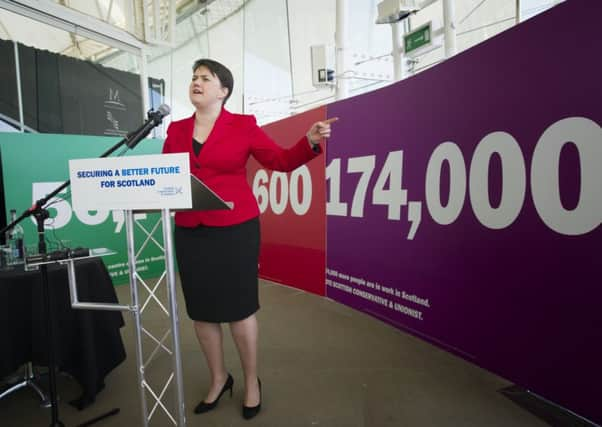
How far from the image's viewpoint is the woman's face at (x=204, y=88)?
1.43 metres

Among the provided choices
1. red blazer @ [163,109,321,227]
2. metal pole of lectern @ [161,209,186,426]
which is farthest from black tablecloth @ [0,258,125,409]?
metal pole of lectern @ [161,209,186,426]

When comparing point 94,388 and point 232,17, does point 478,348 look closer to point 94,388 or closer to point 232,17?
point 94,388

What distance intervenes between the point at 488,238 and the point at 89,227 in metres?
3.35

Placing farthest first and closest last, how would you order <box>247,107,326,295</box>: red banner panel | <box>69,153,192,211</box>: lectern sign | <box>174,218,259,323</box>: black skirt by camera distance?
<box>247,107,326,295</box>: red banner panel → <box>174,218,259,323</box>: black skirt → <box>69,153,192,211</box>: lectern sign

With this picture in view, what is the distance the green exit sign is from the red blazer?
10.5 ft

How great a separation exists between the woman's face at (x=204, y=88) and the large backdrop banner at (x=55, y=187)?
1.76m

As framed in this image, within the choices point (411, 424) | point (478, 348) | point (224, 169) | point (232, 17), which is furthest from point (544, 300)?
point (232, 17)

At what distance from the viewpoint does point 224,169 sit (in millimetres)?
1428

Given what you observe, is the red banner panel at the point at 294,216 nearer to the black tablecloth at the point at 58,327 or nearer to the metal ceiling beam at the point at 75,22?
the black tablecloth at the point at 58,327

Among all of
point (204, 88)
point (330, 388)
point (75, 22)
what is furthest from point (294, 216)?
point (75, 22)

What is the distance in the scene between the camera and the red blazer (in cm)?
141

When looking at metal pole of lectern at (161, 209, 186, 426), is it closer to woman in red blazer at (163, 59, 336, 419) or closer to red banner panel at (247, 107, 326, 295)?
woman in red blazer at (163, 59, 336, 419)

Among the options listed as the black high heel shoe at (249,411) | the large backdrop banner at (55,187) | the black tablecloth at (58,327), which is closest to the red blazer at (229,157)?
the black tablecloth at (58,327)

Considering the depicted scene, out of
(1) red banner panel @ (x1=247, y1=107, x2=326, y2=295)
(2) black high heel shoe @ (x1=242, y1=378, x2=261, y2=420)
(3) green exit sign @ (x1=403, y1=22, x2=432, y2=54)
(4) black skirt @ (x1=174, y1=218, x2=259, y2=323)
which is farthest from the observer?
(3) green exit sign @ (x1=403, y1=22, x2=432, y2=54)
